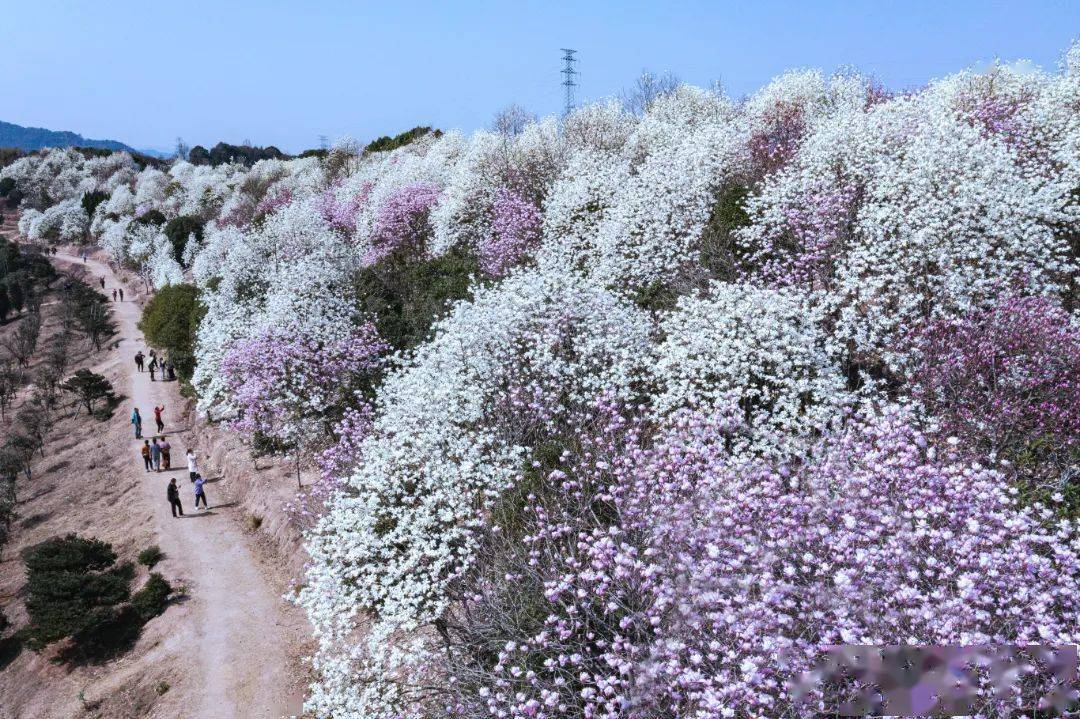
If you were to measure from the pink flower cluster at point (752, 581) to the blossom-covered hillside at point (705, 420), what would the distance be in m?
0.06

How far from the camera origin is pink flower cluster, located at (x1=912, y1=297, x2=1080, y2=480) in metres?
9.95

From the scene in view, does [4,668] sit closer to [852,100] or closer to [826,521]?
[826,521]

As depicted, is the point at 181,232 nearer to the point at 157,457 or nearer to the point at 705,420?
the point at 157,457

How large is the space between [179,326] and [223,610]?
984 inches

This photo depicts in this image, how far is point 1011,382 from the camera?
10.8 meters

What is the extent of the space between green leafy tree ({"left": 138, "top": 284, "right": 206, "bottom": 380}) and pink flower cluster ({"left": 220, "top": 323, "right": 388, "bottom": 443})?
58.8 feet

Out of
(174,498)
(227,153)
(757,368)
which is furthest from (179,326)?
(227,153)

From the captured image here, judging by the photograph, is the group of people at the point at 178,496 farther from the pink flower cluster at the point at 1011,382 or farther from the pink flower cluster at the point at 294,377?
the pink flower cluster at the point at 1011,382

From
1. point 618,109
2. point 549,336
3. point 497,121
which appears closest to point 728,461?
point 549,336

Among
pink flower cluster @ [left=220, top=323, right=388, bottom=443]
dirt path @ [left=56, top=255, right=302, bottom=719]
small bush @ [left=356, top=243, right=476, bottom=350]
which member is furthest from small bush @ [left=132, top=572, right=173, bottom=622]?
small bush @ [left=356, top=243, right=476, bottom=350]

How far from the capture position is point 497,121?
53.1 metres

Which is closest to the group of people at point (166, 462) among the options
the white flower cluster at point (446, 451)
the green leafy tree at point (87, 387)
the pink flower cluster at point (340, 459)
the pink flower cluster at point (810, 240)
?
the green leafy tree at point (87, 387)

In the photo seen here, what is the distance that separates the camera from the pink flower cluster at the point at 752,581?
6.45 m

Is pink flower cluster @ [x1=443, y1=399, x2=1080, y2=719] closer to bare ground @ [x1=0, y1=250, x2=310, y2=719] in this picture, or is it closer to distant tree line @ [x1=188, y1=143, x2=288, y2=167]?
bare ground @ [x1=0, y1=250, x2=310, y2=719]
